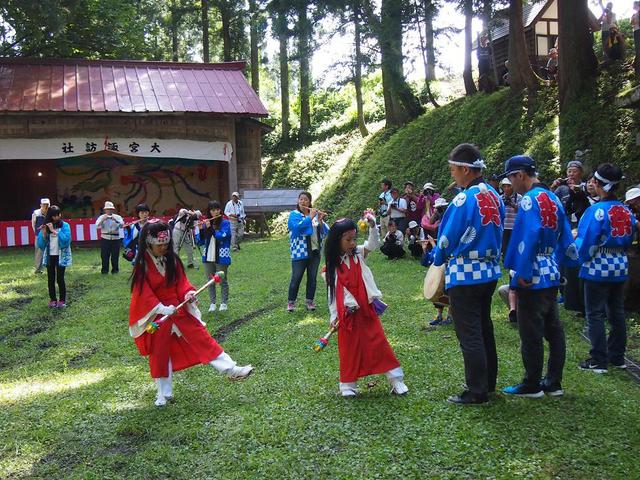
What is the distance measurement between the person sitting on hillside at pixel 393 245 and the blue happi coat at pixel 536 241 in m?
8.54

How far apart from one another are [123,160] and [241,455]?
69.6ft

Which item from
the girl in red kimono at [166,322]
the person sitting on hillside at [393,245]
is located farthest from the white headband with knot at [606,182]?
the person sitting on hillside at [393,245]

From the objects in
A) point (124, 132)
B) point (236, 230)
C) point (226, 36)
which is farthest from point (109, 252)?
point (226, 36)

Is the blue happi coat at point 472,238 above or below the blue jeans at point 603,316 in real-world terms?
above

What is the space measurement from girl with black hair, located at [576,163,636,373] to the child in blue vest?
361 centimetres

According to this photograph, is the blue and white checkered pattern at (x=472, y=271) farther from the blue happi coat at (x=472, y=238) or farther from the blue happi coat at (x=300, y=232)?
the blue happi coat at (x=300, y=232)

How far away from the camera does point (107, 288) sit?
1214 cm

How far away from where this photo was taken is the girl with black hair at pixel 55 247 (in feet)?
33.2

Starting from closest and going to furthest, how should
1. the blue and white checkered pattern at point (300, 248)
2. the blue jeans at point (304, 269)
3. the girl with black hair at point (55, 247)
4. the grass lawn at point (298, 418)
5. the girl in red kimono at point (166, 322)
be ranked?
the grass lawn at point (298, 418)
the girl in red kimono at point (166, 322)
the blue and white checkered pattern at point (300, 248)
the blue jeans at point (304, 269)
the girl with black hair at point (55, 247)

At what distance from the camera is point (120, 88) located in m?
20.2

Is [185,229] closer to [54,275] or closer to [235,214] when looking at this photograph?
Answer: [54,275]

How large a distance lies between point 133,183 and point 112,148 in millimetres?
4628

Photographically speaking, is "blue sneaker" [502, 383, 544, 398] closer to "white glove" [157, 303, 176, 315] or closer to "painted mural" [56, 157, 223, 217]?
"white glove" [157, 303, 176, 315]

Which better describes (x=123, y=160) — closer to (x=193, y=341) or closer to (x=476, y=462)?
(x=193, y=341)
